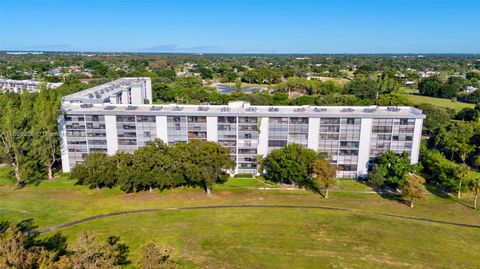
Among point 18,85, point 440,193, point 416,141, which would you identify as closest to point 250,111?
point 416,141

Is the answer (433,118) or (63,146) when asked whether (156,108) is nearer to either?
(63,146)

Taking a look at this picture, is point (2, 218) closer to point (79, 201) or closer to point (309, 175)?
point (79, 201)

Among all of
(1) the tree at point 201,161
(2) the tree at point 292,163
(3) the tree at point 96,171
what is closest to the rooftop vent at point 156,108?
(1) the tree at point 201,161

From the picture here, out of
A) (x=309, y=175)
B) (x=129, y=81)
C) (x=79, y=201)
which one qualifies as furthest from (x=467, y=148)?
(x=129, y=81)

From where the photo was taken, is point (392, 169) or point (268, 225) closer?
point (268, 225)

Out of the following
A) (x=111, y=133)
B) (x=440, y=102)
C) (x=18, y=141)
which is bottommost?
(x=440, y=102)

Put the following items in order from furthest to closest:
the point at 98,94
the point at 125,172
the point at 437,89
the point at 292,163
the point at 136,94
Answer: the point at 437,89, the point at 136,94, the point at 98,94, the point at 292,163, the point at 125,172

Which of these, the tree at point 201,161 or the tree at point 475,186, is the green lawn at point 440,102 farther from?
the tree at point 201,161

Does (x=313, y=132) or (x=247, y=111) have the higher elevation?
(x=247, y=111)

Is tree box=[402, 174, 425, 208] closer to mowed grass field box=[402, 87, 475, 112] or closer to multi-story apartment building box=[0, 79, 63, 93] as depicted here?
mowed grass field box=[402, 87, 475, 112]
